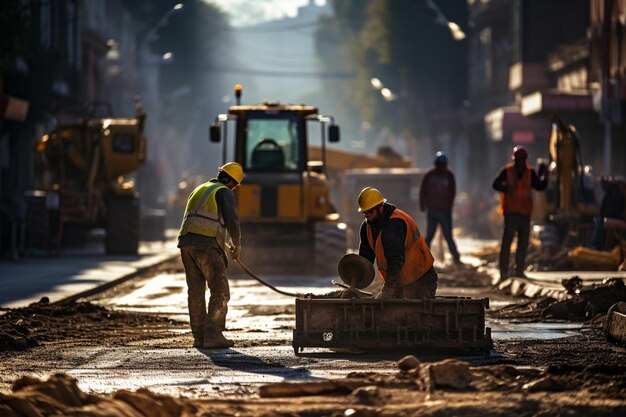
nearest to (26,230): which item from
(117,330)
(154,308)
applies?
(154,308)

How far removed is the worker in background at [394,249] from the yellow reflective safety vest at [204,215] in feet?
4.62

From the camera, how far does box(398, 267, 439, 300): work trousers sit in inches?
585

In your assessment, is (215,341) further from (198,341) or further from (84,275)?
(84,275)

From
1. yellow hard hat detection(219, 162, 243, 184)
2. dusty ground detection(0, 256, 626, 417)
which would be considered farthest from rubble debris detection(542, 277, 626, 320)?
yellow hard hat detection(219, 162, 243, 184)

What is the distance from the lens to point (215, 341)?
14992 mm

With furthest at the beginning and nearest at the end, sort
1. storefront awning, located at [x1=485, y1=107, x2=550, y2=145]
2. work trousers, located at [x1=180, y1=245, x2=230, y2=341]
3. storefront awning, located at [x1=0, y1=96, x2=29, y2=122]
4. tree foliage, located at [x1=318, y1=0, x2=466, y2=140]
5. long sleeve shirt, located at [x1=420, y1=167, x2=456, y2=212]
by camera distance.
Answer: tree foliage, located at [x1=318, y1=0, x2=466, y2=140], storefront awning, located at [x1=485, y1=107, x2=550, y2=145], storefront awning, located at [x1=0, y1=96, x2=29, y2=122], long sleeve shirt, located at [x1=420, y1=167, x2=456, y2=212], work trousers, located at [x1=180, y1=245, x2=230, y2=341]

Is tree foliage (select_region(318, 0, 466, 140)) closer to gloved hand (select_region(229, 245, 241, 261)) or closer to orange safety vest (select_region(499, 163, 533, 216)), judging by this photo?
orange safety vest (select_region(499, 163, 533, 216))

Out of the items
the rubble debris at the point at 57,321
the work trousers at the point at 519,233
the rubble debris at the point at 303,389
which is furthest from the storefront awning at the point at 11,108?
the rubble debris at the point at 303,389

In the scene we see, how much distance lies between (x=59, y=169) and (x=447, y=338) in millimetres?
20795

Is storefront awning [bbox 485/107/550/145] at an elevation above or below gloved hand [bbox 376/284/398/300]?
above

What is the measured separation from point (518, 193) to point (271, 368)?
10.5 metres

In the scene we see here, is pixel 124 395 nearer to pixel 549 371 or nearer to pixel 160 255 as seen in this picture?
pixel 549 371

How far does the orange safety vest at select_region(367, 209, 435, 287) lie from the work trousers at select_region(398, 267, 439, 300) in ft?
0.17

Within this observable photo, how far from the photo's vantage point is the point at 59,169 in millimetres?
33688
